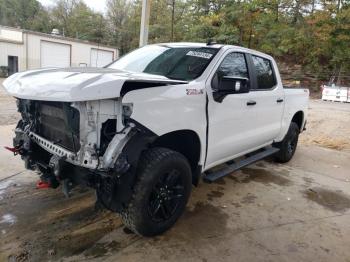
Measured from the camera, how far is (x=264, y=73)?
516cm

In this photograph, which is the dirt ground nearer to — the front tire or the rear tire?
the front tire

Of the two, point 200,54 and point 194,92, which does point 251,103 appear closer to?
point 200,54

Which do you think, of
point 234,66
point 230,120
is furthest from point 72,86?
point 234,66

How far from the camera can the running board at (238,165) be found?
3.98 meters

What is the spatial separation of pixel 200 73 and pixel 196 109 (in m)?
0.48

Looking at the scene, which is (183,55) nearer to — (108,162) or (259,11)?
(108,162)

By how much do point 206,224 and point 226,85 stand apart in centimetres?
151

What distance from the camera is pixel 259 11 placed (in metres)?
33.4

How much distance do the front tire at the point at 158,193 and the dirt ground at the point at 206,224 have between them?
0.19 m

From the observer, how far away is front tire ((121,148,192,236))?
312 centimetres

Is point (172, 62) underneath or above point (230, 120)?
above

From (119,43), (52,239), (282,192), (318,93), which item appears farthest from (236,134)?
(119,43)

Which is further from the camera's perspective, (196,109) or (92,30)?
(92,30)

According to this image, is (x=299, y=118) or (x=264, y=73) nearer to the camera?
(x=264, y=73)
